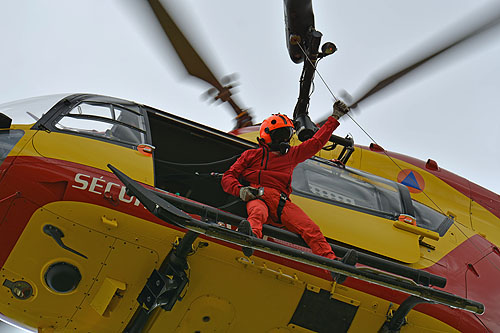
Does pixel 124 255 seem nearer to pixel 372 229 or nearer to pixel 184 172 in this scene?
pixel 184 172

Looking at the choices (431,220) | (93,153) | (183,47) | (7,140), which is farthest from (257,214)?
(431,220)

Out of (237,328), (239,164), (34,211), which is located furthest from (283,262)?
(34,211)

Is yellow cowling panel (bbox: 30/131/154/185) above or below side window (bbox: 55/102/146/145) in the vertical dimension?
below

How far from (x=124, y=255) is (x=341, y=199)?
220cm

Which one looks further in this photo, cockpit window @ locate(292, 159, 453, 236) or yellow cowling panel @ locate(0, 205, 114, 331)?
cockpit window @ locate(292, 159, 453, 236)

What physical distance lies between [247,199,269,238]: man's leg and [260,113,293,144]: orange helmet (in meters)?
0.75

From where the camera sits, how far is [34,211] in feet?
12.4

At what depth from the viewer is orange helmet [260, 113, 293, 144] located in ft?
15.5

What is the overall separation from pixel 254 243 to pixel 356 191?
7.10 ft

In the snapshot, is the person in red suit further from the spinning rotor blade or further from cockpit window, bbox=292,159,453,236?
the spinning rotor blade

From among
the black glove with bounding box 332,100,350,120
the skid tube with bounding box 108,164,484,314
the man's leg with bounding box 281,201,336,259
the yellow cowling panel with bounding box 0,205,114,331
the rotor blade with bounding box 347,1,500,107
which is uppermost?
the rotor blade with bounding box 347,1,500,107

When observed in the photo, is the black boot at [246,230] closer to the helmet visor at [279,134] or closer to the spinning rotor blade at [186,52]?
the helmet visor at [279,134]

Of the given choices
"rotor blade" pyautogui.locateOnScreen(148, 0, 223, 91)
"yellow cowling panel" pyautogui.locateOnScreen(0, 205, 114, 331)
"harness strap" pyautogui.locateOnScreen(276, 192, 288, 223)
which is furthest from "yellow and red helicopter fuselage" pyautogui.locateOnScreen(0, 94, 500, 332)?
"rotor blade" pyautogui.locateOnScreen(148, 0, 223, 91)

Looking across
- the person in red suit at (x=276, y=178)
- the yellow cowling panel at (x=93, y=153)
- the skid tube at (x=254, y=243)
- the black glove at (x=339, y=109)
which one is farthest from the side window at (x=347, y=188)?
the yellow cowling panel at (x=93, y=153)
